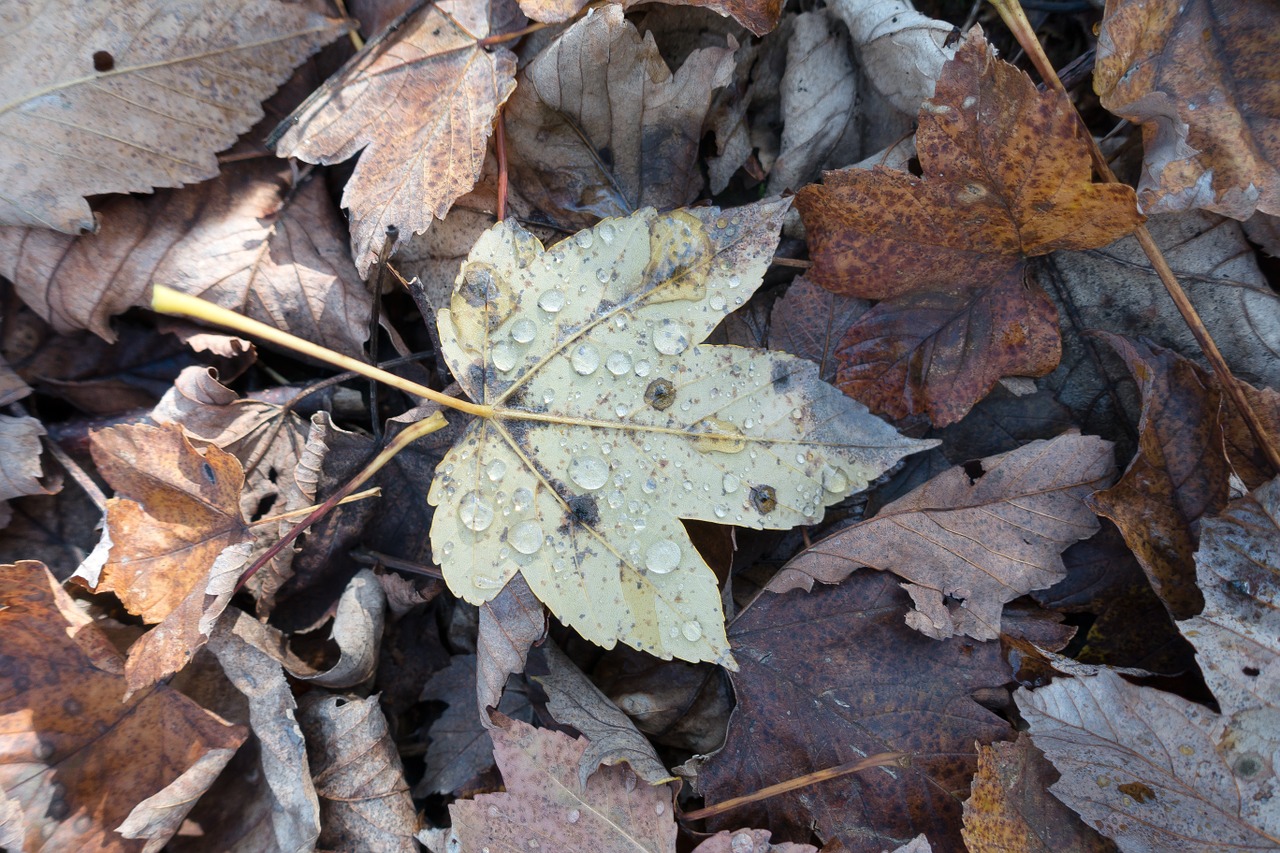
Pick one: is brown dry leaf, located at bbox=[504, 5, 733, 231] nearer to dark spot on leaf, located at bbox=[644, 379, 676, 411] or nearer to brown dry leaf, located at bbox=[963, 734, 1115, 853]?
dark spot on leaf, located at bbox=[644, 379, 676, 411]

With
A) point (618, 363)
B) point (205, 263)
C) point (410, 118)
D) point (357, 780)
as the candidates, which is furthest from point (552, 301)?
point (357, 780)

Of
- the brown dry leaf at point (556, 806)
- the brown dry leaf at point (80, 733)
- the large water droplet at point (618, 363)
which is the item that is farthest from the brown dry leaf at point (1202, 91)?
the brown dry leaf at point (80, 733)

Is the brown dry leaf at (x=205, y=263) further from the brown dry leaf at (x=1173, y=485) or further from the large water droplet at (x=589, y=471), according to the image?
the brown dry leaf at (x=1173, y=485)

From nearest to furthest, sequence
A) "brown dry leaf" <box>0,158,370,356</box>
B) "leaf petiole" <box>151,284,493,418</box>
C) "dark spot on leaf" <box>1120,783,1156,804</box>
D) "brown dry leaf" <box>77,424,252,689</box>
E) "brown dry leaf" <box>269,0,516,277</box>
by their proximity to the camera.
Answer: "leaf petiole" <box>151,284,493,418</box> → "dark spot on leaf" <box>1120,783,1156,804</box> → "brown dry leaf" <box>77,424,252,689</box> → "brown dry leaf" <box>269,0,516,277</box> → "brown dry leaf" <box>0,158,370,356</box>

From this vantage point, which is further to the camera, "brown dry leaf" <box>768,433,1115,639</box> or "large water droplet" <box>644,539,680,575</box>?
"brown dry leaf" <box>768,433,1115,639</box>

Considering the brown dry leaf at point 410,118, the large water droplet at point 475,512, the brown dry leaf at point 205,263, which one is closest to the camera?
the large water droplet at point 475,512

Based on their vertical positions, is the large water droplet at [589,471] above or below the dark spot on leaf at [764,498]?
above

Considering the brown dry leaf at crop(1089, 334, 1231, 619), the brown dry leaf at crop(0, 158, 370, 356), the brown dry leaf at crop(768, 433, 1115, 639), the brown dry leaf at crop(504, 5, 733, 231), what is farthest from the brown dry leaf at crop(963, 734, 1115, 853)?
the brown dry leaf at crop(0, 158, 370, 356)
